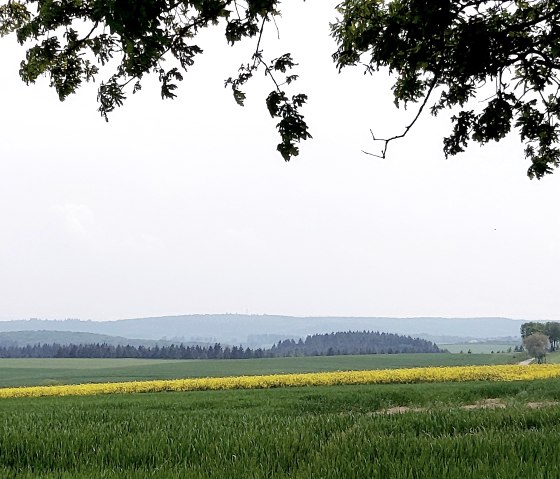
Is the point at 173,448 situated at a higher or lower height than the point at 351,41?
lower

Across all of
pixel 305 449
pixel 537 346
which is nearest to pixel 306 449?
pixel 305 449

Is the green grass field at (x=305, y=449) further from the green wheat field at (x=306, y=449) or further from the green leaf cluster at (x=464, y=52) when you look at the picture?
the green leaf cluster at (x=464, y=52)

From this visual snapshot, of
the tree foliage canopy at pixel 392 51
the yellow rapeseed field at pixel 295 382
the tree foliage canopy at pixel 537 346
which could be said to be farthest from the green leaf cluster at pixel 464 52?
the tree foliage canopy at pixel 537 346

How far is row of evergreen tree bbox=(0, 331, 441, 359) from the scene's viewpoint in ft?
457

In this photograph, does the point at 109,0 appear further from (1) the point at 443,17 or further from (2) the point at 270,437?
(2) the point at 270,437

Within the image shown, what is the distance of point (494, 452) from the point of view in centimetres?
464

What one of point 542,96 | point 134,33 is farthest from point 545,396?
point 134,33

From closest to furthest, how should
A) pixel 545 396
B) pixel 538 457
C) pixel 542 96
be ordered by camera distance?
pixel 538 457
pixel 542 96
pixel 545 396

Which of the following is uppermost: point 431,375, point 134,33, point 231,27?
point 231,27

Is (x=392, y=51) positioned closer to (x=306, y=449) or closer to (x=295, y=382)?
(x=306, y=449)

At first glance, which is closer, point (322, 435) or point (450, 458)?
point (450, 458)

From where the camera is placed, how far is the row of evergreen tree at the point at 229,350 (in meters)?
139

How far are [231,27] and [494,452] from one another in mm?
4763

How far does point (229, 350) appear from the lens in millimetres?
151875
